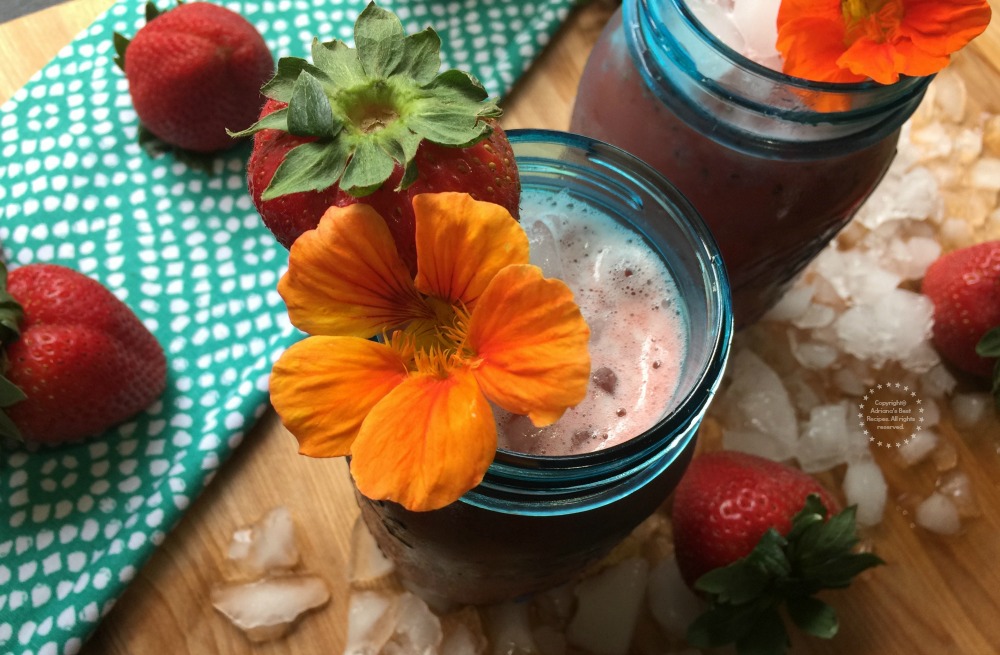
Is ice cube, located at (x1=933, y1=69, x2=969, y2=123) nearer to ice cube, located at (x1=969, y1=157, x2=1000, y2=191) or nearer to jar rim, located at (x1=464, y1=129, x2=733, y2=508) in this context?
ice cube, located at (x1=969, y1=157, x2=1000, y2=191)

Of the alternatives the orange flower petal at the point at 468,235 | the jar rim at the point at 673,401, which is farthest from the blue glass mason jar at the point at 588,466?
the orange flower petal at the point at 468,235

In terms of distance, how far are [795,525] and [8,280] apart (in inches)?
26.6

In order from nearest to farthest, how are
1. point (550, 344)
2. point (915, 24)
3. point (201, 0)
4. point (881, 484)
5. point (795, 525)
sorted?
point (550, 344)
point (915, 24)
point (795, 525)
point (881, 484)
point (201, 0)

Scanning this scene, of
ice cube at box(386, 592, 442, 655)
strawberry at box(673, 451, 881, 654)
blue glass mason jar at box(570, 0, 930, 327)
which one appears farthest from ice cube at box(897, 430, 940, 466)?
ice cube at box(386, 592, 442, 655)

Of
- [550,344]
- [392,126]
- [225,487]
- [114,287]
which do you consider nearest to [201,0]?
[114,287]

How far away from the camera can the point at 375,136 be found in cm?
42

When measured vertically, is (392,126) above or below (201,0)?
above

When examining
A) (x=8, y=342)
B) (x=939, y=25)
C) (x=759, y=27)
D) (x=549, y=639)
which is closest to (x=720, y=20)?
(x=759, y=27)

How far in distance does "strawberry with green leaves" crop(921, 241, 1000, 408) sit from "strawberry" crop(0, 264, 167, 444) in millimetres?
715

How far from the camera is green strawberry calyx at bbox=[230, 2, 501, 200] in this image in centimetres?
41

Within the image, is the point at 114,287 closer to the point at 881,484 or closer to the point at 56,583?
the point at 56,583

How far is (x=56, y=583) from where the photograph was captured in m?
0.74

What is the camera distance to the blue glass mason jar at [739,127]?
0.58 m

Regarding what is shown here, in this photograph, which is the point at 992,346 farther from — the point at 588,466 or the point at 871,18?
the point at 588,466
